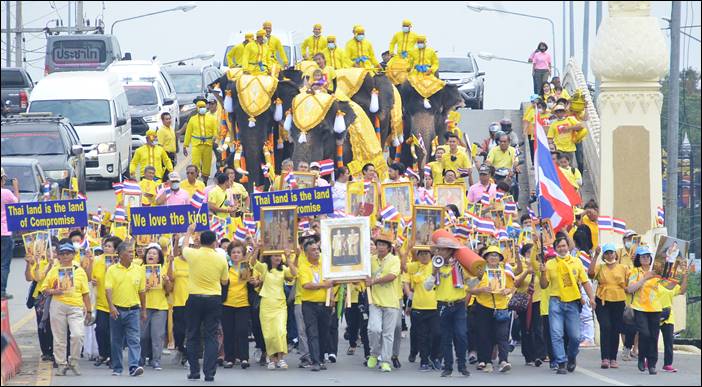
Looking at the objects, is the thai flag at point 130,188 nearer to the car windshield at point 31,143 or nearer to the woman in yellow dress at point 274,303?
the woman in yellow dress at point 274,303

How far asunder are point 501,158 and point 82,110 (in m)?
10.7

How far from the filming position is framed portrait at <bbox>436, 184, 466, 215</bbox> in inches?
950

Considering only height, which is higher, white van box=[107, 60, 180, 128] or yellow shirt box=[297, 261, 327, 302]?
white van box=[107, 60, 180, 128]

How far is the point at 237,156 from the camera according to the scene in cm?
3203

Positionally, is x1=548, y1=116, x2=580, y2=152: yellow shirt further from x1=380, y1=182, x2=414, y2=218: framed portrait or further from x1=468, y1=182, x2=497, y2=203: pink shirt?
x1=380, y1=182, x2=414, y2=218: framed portrait

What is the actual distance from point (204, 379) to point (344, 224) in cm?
261

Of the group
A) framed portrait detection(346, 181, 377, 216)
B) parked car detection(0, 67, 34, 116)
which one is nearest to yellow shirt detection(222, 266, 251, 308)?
framed portrait detection(346, 181, 377, 216)

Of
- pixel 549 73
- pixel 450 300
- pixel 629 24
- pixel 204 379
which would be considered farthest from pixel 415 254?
pixel 549 73

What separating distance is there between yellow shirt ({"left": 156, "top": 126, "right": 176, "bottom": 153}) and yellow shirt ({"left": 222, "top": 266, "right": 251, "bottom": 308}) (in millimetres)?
13259

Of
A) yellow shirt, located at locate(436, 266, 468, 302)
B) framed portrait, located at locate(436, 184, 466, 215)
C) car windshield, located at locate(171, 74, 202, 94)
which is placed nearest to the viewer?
yellow shirt, located at locate(436, 266, 468, 302)

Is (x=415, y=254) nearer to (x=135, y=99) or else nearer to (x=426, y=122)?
(x=426, y=122)

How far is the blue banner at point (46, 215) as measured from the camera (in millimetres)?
20828

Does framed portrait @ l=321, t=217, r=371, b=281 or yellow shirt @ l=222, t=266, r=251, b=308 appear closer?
framed portrait @ l=321, t=217, r=371, b=281

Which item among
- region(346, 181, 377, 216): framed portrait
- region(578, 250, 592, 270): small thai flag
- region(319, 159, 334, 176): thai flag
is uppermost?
region(319, 159, 334, 176): thai flag
